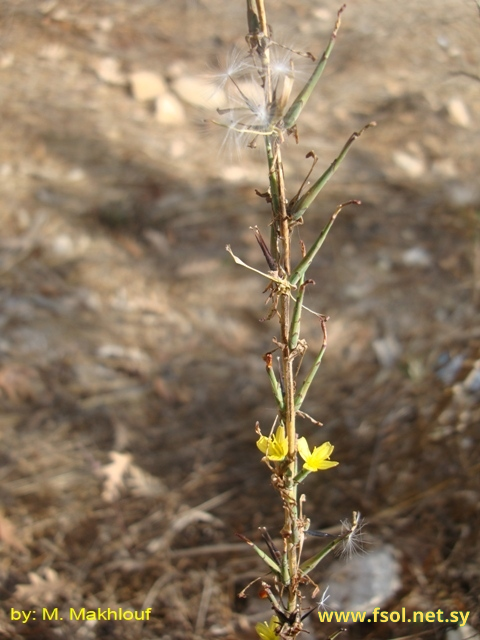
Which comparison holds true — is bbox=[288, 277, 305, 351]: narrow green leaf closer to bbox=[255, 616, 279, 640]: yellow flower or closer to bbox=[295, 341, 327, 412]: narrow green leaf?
bbox=[295, 341, 327, 412]: narrow green leaf

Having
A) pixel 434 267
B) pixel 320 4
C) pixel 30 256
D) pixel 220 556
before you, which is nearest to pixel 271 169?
pixel 220 556

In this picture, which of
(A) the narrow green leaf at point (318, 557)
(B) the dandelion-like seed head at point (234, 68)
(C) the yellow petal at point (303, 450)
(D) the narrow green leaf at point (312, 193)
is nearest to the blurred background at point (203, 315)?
(B) the dandelion-like seed head at point (234, 68)

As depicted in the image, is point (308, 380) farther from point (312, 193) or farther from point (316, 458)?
point (312, 193)

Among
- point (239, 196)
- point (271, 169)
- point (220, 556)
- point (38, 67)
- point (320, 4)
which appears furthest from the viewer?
point (320, 4)

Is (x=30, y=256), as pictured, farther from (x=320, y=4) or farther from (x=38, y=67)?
(x=320, y=4)

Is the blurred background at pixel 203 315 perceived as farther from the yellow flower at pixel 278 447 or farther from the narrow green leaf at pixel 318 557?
the narrow green leaf at pixel 318 557

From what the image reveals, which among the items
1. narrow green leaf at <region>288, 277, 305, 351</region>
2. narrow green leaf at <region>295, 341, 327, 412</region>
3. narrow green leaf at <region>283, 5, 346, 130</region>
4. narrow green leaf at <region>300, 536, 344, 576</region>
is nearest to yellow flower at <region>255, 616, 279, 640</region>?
narrow green leaf at <region>300, 536, 344, 576</region>

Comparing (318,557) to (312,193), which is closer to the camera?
(312,193)

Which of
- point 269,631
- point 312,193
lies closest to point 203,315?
point 269,631
